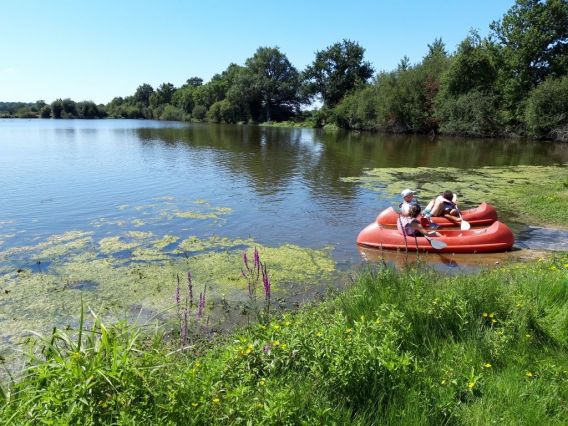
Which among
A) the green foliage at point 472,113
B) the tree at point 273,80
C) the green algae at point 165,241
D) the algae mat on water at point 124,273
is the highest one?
the tree at point 273,80

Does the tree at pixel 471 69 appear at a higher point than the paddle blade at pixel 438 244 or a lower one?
higher

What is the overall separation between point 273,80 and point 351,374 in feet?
226

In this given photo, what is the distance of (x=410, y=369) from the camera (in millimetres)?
3131

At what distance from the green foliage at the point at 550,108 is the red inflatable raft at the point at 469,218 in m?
25.6

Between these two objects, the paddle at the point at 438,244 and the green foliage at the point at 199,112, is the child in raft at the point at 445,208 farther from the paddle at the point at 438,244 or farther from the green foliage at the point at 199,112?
the green foliage at the point at 199,112

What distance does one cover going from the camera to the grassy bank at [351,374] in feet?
7.91

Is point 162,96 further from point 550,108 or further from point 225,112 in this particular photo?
point 550,108

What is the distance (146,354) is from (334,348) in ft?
4.25

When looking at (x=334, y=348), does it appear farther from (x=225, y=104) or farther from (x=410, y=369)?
(x=225, y=104)

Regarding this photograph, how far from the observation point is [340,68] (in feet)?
201

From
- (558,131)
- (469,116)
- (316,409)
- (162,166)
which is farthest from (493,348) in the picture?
(469,116)

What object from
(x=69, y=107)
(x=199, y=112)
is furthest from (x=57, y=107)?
(x=199, y=112)

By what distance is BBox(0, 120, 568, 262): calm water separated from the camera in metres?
10.2

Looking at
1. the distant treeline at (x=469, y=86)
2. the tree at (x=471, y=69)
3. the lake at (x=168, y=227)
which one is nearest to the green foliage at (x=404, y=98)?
the distant treeline at (x=469, y=86)
